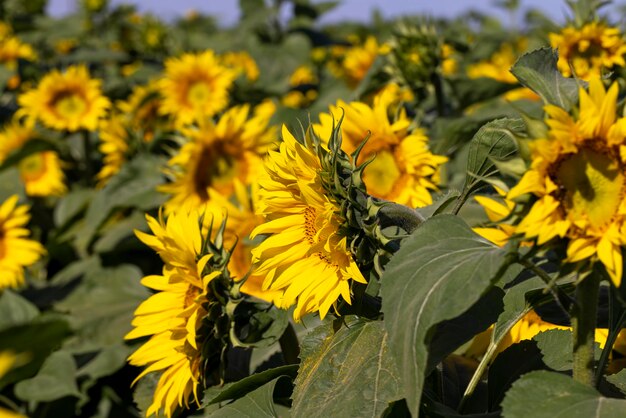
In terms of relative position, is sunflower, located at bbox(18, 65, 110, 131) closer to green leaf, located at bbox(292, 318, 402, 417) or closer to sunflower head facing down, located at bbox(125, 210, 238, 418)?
sunflower head facing down, located at bbox(125, 210, 238, 418)

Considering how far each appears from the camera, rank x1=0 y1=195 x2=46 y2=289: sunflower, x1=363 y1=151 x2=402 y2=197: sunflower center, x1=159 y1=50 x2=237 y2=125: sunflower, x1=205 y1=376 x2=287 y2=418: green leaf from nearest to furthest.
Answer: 1. x1=205 y1=376 x2=287 y2=418: green leaf
2. x1=363 y1=151 x2=402 y2=197: sunflower center
3. x1=0 y1=195 x2=46 y2=289: sunflower
4. x1=159 y1=50 x2=237 y2=125: sunflower

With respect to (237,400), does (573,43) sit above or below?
above

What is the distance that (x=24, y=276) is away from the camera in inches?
122

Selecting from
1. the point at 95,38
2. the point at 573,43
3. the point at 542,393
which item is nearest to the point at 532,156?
the point at 542,393

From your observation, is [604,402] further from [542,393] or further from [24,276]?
[24,276]

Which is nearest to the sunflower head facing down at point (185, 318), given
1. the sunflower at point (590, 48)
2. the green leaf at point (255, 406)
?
the green leaf at point (255, 406)

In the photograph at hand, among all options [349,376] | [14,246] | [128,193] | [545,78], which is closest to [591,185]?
[545,78]

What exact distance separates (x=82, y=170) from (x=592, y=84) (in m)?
3.13

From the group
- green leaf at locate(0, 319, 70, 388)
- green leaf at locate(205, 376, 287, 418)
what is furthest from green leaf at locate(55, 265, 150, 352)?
green leaf at locate(0, 319, 70, 388)

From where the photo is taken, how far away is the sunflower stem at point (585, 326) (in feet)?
3.12

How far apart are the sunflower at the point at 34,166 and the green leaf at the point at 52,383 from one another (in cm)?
151

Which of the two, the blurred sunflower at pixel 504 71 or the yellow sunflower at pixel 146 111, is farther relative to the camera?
the yellow sunflower at pixel 146 111

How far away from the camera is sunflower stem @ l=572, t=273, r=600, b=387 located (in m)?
0.95

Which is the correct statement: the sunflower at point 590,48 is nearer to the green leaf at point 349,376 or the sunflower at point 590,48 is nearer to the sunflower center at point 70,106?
the green leaf at point 349,376
